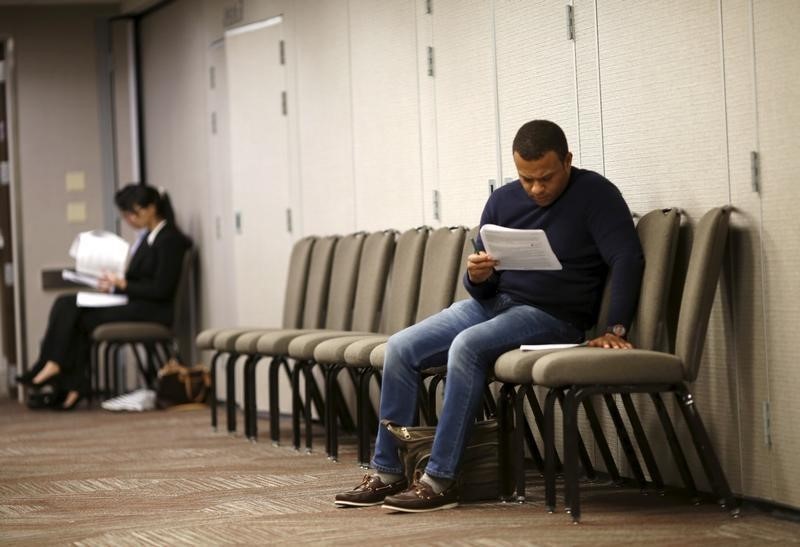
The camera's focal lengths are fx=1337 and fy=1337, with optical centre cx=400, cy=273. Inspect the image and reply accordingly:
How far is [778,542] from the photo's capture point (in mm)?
3732

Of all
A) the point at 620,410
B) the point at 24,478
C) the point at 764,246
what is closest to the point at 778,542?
the point at 764,246

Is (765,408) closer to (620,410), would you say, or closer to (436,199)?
(620,410)

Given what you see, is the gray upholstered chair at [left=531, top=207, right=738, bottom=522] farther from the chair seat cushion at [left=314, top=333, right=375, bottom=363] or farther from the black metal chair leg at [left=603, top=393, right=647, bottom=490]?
the chair seat cushion at [left=314, top=333, right=375, bottom=363]

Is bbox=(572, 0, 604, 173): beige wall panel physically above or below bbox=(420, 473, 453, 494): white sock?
above

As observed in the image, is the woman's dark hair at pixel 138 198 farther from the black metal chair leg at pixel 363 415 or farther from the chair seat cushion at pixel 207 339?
the black metal chair leg at pixel 363 415

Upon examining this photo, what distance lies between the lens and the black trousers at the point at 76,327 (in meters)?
8.77

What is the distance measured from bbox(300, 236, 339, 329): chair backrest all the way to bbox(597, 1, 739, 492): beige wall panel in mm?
2165

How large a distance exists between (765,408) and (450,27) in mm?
2542

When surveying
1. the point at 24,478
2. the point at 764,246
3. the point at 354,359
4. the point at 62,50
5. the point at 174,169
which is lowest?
the point at 24,478

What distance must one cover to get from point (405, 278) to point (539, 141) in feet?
5.26

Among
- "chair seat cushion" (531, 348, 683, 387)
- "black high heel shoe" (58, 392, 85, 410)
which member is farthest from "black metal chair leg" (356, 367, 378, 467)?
"black high heel shoe" (58, 392, 85, 410)

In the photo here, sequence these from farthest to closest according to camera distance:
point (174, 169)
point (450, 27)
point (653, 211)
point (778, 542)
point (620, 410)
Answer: point (174, 169) < point (450, 27) < point (620, 410) < point (653, 211) < point (778, 542)

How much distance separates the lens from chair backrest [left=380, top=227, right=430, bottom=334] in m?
5.86

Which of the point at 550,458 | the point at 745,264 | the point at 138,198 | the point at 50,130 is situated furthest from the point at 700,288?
the point at 50,130
